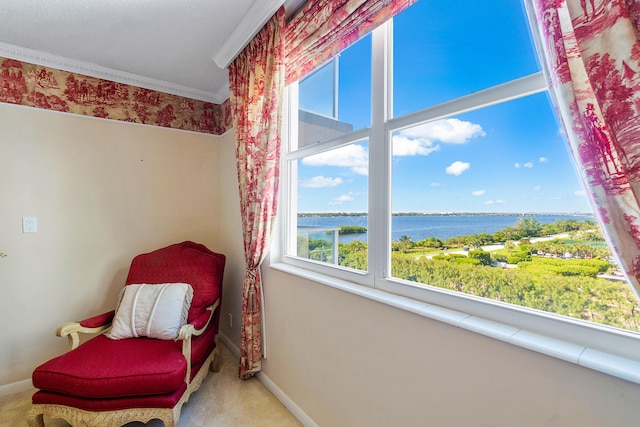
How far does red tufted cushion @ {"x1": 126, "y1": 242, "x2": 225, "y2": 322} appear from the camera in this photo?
6.95ft

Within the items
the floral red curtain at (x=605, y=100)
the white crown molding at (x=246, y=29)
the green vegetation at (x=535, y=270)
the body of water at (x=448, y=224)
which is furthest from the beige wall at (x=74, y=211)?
the floral red curtain at (x=605, y=100)

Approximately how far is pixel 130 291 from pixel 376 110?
2.06 m

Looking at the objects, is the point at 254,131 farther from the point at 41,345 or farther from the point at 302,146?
the point at 41,345

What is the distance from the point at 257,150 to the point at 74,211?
65.9 inches

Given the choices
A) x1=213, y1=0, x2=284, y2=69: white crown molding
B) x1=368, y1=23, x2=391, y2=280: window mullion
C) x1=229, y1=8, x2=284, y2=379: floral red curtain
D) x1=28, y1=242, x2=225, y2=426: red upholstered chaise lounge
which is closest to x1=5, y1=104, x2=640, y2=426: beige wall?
x1=229, y1=8, x2=284, y2=379: floral red curtain

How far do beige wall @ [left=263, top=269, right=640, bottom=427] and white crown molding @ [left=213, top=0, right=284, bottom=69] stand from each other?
1.59m

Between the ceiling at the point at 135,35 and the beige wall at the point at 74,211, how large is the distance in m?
0.45

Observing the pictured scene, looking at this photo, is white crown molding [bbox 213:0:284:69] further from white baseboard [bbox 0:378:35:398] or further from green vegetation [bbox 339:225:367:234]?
white baseboard [bbox 0:378:35:398]

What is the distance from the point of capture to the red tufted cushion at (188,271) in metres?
2.12

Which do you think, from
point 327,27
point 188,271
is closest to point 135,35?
point 327,27

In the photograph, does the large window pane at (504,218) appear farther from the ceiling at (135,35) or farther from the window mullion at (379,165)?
the ceiling at (135,35)

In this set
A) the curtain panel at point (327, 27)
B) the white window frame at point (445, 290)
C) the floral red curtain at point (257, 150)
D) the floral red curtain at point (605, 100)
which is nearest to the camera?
the floral red curtain at point (605, 100)

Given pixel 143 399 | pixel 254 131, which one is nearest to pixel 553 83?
pixel 254 131

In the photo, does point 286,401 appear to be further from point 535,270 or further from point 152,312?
point 535,270
